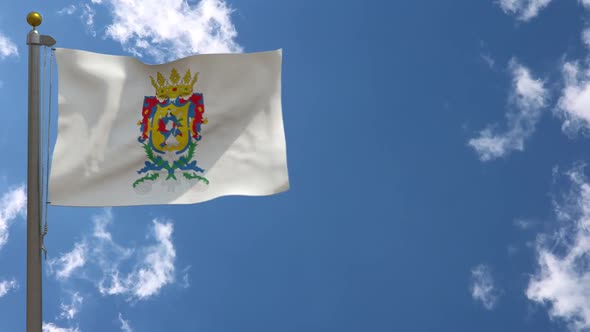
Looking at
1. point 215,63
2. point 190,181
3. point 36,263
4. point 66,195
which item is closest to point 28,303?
point 36,263

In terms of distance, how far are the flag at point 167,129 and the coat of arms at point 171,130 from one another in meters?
0.01

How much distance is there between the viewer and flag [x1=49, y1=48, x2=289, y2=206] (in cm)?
770

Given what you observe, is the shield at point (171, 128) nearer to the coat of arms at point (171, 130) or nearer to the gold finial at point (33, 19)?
the coat of arms at point (171, 130)

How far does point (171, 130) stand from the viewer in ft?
26.0

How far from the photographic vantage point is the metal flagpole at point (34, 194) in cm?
685

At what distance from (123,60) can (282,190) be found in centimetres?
237

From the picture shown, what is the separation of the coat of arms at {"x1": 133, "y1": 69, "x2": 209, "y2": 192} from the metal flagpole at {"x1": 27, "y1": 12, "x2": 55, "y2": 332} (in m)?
1.14

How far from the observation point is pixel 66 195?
7523 millimetres

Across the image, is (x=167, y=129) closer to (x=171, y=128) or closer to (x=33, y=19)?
(x=171, y=128)

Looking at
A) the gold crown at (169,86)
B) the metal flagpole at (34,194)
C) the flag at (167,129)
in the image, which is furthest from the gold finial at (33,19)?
the gold crown at (169,86)

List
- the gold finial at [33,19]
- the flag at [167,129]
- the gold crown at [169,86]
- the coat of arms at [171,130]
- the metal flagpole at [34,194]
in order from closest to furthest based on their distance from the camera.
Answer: the metal flagpole at [34,194] < the gold finial at [33,19] < the flag at [167,129] < the coat of arms at [171,130] < the gold crown at [169,86]

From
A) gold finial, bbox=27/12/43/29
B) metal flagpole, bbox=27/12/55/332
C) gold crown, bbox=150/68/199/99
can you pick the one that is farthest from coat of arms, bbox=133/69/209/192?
gold finial, bbox=27/12/43/29

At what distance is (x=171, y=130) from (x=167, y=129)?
0.15 feet

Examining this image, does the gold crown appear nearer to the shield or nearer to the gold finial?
the shield
